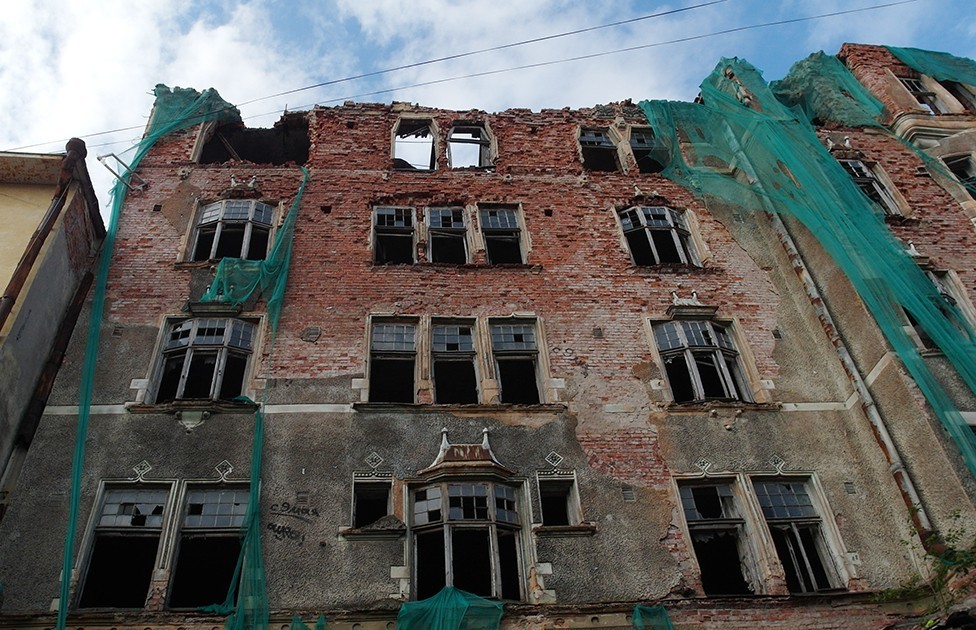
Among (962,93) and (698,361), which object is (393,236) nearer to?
(698,361)

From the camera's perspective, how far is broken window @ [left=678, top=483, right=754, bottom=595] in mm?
11391

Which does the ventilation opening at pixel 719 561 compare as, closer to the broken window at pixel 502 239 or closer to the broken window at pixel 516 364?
the broken window at pixel 516 364

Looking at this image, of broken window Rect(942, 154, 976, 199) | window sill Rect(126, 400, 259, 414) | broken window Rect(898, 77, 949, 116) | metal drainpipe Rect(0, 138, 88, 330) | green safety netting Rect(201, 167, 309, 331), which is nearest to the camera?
metal drainpipe Rect(0, 138, 88, 330)

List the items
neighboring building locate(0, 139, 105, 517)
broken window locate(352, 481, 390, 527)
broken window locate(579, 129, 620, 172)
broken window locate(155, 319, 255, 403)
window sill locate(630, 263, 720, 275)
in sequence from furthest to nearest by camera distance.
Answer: broken window locate(579, 129, 620, 172) → window sill locate(630, 263, 720, 275) → broken window locate(155, 319, 255, 403) → broken window locate(352, 481, 390, 527) → neighboring building locate(0, 139, 105, 517)

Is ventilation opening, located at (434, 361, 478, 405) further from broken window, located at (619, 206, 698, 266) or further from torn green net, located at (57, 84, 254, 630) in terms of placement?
torn green net, located at (57, 84, 254, 630)

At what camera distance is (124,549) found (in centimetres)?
1087

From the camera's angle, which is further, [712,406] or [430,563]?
[712,406]

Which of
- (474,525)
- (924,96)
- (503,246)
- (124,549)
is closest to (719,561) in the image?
(474,525)

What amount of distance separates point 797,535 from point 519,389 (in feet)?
15.9

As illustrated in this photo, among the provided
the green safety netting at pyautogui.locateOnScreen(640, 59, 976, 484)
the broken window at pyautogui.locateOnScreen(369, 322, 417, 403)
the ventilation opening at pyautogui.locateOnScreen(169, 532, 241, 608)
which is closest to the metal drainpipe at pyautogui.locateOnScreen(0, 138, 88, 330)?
the ventilation opening at pyautogui.locateOnScreen(169, 532, 241, 608)

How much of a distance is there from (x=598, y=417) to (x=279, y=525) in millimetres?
5068

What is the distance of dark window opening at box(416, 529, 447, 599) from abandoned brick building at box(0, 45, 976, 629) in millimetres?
52

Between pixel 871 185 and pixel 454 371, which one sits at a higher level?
pixel 871 185

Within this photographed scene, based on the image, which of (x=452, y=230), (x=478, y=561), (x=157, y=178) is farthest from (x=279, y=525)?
(x=157, y=178)
